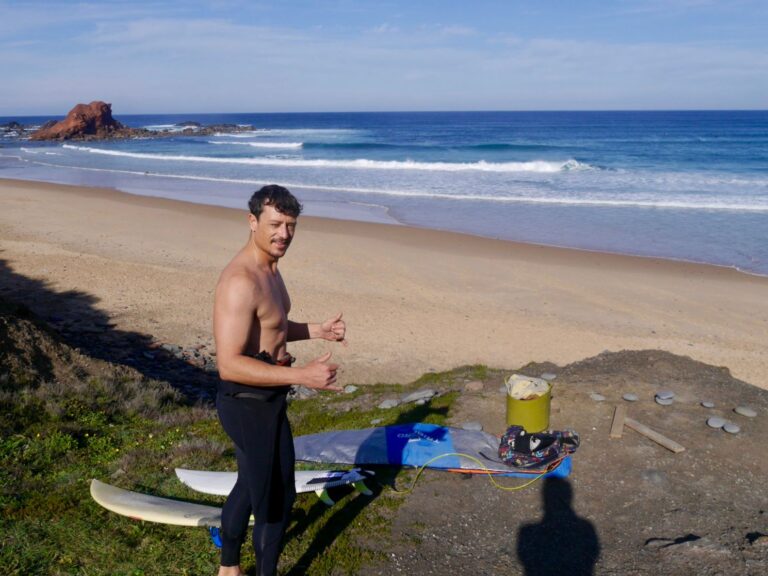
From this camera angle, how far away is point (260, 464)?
337 cm

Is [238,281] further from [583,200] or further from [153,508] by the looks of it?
[583,200]

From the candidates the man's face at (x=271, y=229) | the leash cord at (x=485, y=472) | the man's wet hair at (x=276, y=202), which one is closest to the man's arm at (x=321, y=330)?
the man's face at (x=271, y=229)

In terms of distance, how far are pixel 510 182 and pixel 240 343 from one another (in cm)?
2969

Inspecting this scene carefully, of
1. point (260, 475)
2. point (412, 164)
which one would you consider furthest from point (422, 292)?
point (412, 164)

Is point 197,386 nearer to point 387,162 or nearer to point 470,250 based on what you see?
point 470,250

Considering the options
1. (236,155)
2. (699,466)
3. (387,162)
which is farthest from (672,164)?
(699,466)

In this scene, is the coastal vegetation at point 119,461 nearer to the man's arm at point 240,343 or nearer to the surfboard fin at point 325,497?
the surfboard fin at point 325,497

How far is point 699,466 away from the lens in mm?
5602


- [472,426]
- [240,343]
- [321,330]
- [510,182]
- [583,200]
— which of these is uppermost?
[240,343]

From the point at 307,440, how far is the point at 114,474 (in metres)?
1.64

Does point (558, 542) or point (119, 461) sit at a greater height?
point (119, 461)

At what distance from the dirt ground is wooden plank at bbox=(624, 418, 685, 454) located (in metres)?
0.04

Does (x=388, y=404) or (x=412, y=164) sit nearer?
(x=388, y=404)

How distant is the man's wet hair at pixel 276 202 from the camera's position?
330 cm
